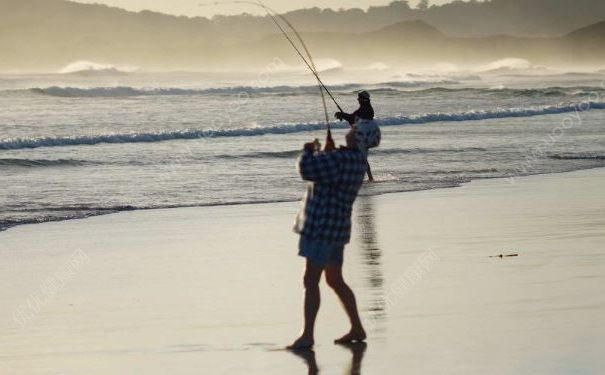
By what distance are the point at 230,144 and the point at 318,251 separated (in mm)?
21258

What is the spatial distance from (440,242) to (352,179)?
4.47m

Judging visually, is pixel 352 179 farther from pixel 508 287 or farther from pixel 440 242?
pixel 440 242

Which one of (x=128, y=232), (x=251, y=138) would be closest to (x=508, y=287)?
(x=128, y=232)

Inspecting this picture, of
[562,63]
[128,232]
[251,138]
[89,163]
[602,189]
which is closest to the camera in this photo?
[128,232]

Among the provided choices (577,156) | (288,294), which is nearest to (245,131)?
(577,156)

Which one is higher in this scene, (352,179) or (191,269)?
(352,179)

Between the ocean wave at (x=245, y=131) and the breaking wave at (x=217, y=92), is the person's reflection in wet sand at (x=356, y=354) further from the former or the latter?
the breaking wave at (x=217, y=92)

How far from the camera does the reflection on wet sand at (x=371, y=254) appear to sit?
909 centimetres

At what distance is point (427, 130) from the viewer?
109 ft

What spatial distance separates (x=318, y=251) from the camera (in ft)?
25.7

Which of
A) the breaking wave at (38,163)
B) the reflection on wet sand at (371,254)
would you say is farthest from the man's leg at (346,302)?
the breaking wave at (38,163)

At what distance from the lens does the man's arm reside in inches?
299

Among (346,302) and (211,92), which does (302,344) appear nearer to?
(346,302)

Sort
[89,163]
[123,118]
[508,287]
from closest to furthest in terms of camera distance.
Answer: [508,287] → [89,163] → [123,118]
